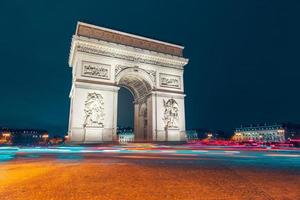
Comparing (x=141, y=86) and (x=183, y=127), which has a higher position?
(x=141, y=86)

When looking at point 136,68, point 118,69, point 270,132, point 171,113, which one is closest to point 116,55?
point 118,69

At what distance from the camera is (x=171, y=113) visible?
27344 mm

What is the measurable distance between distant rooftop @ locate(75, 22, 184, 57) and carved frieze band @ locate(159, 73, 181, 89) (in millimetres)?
3386

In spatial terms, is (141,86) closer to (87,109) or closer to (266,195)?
(87,109)

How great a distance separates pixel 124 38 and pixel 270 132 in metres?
98.9

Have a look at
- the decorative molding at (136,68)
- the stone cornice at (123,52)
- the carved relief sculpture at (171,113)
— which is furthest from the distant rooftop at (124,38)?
the carved relief sculpture at (171,113)

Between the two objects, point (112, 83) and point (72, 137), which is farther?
point (112, 83)

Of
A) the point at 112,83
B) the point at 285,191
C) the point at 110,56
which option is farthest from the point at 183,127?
the point at 285,191

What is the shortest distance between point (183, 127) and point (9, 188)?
25.1 meters

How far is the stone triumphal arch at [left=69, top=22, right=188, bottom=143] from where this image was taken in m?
22.5

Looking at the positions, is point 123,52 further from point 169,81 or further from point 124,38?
point 169,81

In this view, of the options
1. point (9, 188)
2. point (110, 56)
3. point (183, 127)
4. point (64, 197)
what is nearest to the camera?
point (64, 197)

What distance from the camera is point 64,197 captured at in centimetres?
A: 320

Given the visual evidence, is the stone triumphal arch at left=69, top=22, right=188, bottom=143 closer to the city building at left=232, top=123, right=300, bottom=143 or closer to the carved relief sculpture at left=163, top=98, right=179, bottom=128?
the carved relief sculpture at left=163, top=98, right=179, bottom=128
